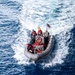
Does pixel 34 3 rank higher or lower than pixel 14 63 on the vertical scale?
higher

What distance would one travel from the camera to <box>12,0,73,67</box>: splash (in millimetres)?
23703

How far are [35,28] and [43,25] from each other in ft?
3.16

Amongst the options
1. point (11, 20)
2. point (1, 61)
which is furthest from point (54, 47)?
point (11, 20)

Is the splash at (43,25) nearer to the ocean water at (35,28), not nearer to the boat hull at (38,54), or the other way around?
the ocean water at (35,28)

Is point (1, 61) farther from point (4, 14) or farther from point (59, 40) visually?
point (4, 14)

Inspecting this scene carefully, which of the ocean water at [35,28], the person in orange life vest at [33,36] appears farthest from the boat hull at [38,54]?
the person in orange life vest at [33,36]

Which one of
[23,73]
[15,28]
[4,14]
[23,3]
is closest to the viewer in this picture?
[23,73]

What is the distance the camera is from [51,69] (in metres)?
22.2

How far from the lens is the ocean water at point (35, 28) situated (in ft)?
73.9

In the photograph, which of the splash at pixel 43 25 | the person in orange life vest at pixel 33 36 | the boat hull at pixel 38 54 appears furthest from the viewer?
the person in orange life vest at pixel 33 36

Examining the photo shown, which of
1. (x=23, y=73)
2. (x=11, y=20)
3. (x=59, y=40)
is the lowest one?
(x=23, y=73)

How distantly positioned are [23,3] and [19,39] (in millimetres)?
8052

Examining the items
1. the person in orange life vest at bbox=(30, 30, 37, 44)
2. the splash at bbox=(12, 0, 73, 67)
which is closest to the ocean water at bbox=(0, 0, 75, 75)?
the splash at bbox=(12, 0, 73, 67)

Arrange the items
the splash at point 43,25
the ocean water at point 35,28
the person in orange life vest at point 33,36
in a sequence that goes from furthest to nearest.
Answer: the person in orange life vest at point 33,36, the splash at point 43,25, the ocean water at point 35,28
